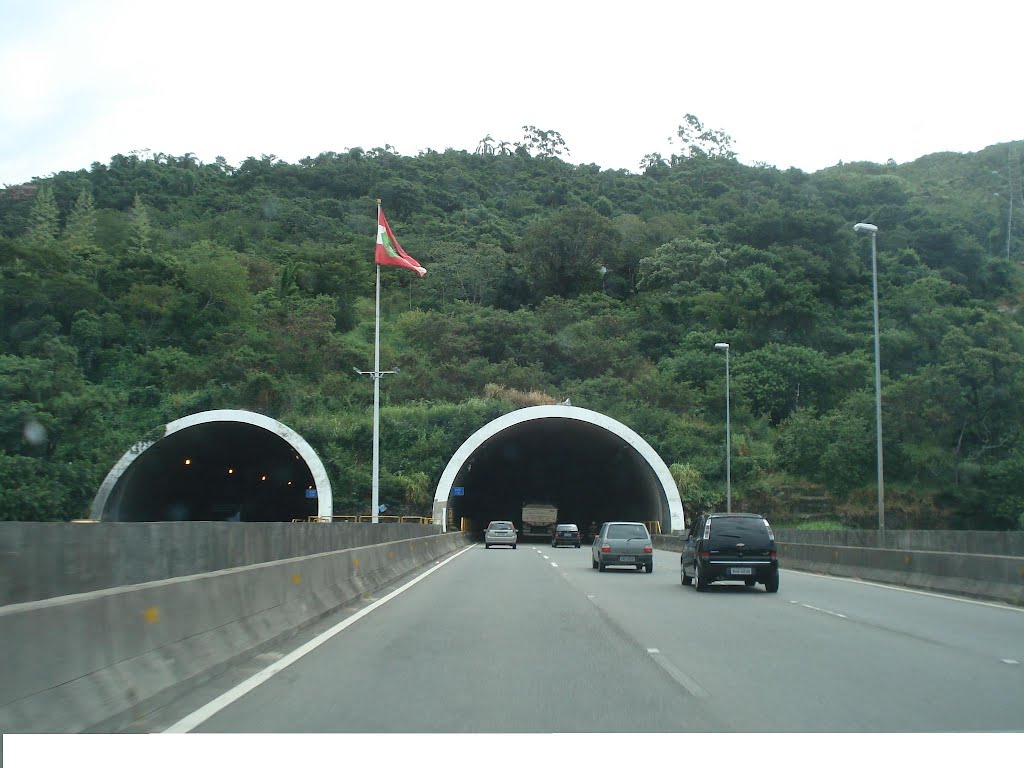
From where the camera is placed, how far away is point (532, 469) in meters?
79.5

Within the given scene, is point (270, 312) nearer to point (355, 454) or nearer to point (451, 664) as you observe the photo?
point (355, 454)

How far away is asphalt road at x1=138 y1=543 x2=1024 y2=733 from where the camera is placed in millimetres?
8188

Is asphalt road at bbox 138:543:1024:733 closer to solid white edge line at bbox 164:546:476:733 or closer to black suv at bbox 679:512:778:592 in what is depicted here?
solid white edge line at bbox 164:546:476:733

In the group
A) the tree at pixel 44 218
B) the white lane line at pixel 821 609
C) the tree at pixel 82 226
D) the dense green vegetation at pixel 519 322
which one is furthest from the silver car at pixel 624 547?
the tree at pixel 44 218

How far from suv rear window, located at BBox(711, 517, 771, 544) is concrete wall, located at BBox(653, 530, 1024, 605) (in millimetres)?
3937

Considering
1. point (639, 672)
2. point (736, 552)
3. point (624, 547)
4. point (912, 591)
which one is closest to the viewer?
point (639, 672)

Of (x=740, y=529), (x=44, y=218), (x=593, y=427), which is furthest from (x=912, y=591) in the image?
(x=44, y=218)

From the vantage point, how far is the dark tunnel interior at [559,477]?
63.4 meters

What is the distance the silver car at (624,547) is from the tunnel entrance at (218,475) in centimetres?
2871

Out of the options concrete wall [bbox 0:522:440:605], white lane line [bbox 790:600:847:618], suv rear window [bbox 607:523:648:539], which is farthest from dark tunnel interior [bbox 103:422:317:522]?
white lane line [bbox 790:600:847:618]

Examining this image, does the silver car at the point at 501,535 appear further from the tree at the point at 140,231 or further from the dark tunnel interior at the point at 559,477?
the tree at the point at 140,231

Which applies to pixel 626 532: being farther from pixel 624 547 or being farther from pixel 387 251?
pixel 387 251

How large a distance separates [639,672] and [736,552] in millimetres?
12633

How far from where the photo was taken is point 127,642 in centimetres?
804
